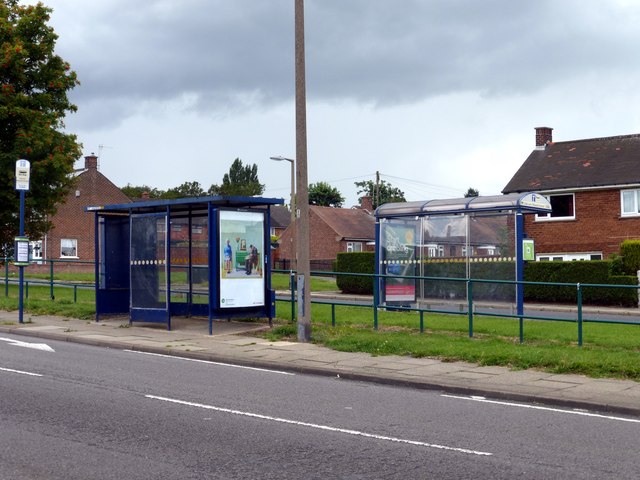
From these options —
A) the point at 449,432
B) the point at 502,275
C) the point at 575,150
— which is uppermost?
the point at 575,150

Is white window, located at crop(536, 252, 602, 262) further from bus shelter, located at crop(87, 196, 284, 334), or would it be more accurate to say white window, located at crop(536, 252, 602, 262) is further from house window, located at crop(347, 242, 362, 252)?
house window, located at crop(347, 242, 362, 252)

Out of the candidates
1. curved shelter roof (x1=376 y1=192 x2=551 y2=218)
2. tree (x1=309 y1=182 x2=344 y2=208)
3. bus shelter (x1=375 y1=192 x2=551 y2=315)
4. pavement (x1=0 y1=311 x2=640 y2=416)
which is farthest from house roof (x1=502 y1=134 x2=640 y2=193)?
tree (x1=309 y1=182 x2=344 y2=208)

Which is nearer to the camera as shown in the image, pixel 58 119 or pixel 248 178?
pixel 58 119

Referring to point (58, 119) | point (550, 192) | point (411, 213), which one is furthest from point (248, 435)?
point (550, 192)

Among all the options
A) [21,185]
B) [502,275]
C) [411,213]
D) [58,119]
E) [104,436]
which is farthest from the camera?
[58,119]

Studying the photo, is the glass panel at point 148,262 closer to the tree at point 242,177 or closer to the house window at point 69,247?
the house window at point 69,247

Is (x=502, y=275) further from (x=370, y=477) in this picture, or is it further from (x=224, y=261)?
(x=370, y=477)

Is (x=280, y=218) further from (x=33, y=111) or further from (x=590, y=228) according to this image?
(x=33, y=111)

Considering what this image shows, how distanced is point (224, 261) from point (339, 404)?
25.9 feet

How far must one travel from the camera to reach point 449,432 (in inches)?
321

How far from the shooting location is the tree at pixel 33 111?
32188 millimetres

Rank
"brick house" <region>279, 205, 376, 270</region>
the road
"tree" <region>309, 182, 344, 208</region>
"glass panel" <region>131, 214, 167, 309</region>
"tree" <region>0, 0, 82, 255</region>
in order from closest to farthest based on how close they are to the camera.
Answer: the road < "glass panel" <region>131, 214, 167, 309</region> < "tree" <region>0, 0, 82, 255</region> < "brick house" <region>279, 205, 376, 270</region> < "tree" <region>309, 182, 344, 208</region>

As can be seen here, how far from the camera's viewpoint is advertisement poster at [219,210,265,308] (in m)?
17.1

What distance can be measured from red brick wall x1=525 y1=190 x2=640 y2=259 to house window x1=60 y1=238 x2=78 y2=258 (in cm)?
3714
